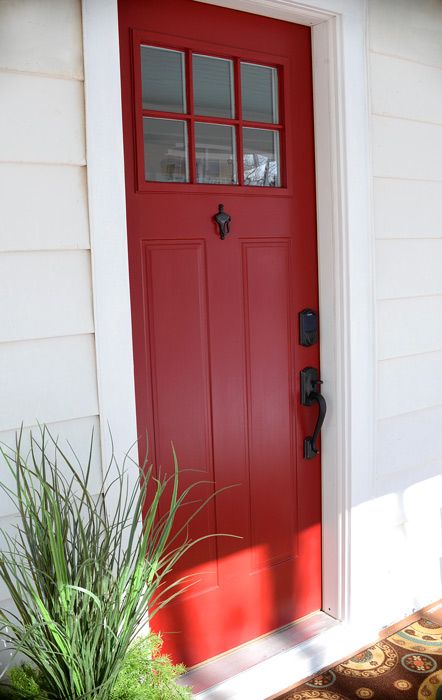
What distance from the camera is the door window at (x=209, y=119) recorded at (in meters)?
2.25

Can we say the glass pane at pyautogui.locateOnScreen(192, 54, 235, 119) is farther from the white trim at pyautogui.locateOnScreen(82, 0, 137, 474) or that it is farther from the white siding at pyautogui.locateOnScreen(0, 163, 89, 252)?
the white siding at pyautogui.locateOnScreen(0, 163, 89, 252)

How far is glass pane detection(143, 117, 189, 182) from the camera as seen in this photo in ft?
7.36

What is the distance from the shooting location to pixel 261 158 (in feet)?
8.23

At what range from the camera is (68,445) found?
2.04 meters

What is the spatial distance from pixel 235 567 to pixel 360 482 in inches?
21.9

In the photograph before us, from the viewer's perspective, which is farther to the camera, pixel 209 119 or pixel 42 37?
pixel 209 119

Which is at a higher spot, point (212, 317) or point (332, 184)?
point (332, 184)

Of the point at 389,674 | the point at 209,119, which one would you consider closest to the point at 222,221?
the point at 209,119

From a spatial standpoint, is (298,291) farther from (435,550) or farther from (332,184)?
(435,550)

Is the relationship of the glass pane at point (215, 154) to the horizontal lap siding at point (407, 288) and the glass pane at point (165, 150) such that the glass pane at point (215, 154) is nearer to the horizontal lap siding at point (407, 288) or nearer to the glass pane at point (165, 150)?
the glass pane at point (165, 150)

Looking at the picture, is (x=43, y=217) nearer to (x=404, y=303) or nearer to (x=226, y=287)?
(x=226, y=287)

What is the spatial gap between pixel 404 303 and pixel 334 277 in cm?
36

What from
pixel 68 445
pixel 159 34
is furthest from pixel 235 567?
pixel 159 34

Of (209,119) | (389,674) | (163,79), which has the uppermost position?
(163,79)
